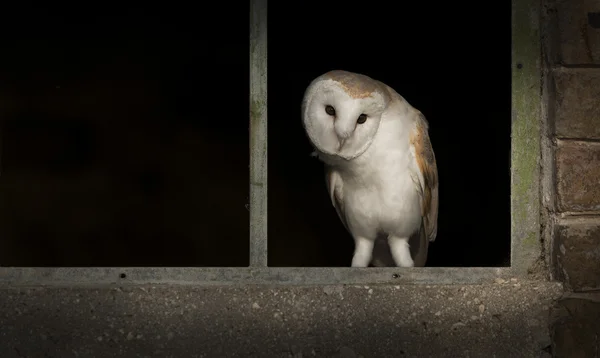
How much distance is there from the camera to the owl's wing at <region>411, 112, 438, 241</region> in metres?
3.79

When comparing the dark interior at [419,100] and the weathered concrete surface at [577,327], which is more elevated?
the dark interior at [419,100]

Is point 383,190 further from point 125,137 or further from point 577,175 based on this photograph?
point 125,137

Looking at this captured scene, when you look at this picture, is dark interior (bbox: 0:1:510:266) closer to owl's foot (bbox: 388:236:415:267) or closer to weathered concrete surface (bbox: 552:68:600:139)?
owl's foot (bbox: 388:236:415:267)

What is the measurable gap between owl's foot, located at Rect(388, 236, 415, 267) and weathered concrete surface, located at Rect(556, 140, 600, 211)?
114 centimetres

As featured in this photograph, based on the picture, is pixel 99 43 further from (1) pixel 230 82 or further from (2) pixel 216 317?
(2) pixel 216 317

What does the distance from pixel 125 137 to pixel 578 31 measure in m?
2.99

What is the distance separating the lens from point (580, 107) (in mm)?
3021

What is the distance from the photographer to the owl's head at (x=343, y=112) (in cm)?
366

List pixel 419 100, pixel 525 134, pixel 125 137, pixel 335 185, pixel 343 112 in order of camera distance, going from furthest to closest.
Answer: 1. pixel 125 137
2. pixel 419 100
3. pixel 335 185
4. pixel 343 112
5. pixel 525 134

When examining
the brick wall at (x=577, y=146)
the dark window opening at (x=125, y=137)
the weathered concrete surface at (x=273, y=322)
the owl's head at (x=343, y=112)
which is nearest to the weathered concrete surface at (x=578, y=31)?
the brick wall at (x=577, y=146)

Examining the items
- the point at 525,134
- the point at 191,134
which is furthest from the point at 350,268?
the point at 191,134

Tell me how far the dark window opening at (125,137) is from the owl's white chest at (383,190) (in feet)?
5.30

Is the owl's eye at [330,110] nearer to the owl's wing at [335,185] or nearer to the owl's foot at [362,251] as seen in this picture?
the owl's wing at [335,185]

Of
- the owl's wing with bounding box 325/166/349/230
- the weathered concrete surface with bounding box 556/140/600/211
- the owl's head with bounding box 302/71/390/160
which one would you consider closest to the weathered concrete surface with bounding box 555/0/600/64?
the weathered concrete surface with bounding box 556/140/600/211
